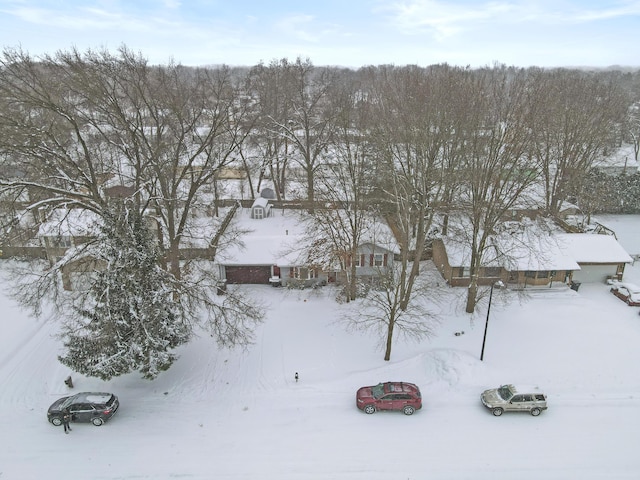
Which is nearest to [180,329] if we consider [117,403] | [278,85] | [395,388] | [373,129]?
[117,403]

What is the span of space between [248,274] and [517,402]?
668 inches

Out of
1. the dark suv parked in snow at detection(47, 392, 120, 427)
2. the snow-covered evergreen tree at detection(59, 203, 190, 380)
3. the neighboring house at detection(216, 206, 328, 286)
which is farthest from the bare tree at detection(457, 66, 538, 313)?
the dark suv parked in snow at detection(47, 392, 120, 427)

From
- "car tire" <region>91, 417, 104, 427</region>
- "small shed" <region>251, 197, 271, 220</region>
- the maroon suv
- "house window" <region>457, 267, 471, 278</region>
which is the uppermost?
"small shed" <region>251, 197, 271, 220</region>

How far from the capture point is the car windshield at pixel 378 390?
17.4 meters

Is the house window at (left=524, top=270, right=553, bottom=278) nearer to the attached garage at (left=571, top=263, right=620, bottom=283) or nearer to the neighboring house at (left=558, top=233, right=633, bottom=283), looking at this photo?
the neighboring house at (left=558, top=233, right=633, bottom=283)

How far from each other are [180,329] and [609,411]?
18.2 metres

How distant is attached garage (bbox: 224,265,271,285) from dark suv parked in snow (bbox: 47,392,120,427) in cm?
1190

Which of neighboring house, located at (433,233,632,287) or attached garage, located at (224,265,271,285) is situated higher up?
neighboring house, located at (433,233,632,287)

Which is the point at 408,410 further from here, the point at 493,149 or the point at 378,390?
the point at 493,149

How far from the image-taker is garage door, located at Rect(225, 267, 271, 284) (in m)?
27.7

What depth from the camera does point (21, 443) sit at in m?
15.8

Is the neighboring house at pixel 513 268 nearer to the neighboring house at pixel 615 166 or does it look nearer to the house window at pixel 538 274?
the house window at pixel 538 274

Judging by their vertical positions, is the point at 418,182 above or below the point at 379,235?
above

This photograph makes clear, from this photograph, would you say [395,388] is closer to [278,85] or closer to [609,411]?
[609,411]
